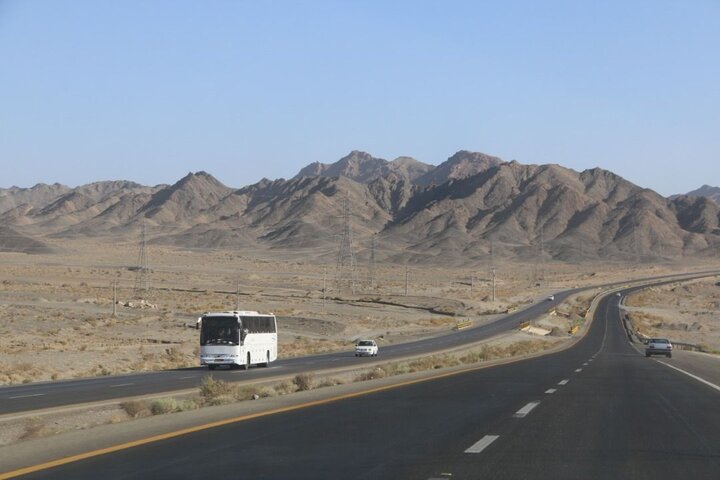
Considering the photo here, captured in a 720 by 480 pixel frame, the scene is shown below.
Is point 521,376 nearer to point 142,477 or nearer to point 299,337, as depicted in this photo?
point 142,477

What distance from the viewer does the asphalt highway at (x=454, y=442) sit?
10.4 metres

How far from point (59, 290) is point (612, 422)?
314ft

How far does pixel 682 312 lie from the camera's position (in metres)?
120

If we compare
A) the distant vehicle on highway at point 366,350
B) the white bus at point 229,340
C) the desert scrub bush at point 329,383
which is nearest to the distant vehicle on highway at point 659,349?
the distant vehicle on highway at point 366,350

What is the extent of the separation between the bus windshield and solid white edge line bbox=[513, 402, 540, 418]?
22.5m

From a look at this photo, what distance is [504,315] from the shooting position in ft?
352

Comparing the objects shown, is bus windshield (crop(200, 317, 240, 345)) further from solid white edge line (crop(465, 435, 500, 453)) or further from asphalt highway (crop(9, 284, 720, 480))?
solid white edge line (crop(465, 435, 500, 453))

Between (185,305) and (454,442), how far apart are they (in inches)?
3157

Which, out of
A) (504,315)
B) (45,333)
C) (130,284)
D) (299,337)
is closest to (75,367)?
(45,333)

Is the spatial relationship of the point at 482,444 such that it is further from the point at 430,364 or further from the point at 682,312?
the point at 682,312

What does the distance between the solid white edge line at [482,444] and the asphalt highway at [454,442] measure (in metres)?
0.03

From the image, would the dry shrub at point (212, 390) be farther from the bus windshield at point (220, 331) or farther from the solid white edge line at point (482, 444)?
the bus windshield at point (220, 331)

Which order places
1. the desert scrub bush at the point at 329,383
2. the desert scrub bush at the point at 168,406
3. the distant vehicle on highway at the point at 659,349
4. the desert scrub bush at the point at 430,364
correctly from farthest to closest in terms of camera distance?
the distant vehicle on highway at the point at 659,349 → the desert scrub bush at the point at 430,364 → the desert scrub bush at the point at 329,383 → the desert scrub bush at the point at 168,406

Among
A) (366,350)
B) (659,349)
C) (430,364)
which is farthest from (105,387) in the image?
(659,349)
